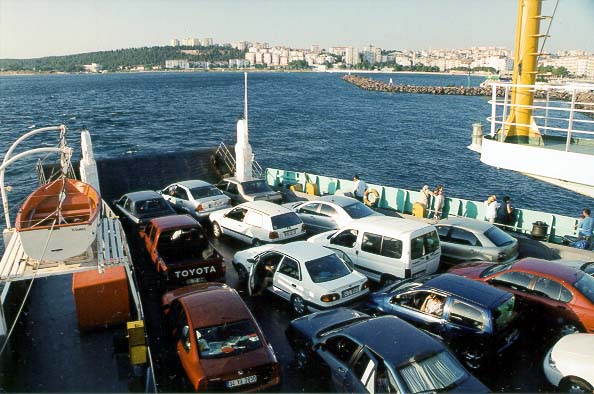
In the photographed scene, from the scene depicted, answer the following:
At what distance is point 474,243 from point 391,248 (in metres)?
2.61

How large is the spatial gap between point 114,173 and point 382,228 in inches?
524

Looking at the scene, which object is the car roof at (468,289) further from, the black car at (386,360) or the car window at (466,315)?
the black car at (386,360)

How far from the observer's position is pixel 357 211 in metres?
14.8

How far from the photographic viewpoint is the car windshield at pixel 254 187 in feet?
57.9

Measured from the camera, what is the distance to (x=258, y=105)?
96.6 meters

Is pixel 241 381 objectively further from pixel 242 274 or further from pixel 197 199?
pixel 197 199

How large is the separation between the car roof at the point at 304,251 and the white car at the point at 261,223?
2.73 metres

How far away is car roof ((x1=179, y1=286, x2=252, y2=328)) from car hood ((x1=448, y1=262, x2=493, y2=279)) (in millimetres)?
5175

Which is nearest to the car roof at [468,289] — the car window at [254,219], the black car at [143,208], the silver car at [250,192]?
the car window at [254,219]

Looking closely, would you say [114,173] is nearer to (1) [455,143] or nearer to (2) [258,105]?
(1) [455,143]

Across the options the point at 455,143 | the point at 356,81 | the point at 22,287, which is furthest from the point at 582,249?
the point at 356,81

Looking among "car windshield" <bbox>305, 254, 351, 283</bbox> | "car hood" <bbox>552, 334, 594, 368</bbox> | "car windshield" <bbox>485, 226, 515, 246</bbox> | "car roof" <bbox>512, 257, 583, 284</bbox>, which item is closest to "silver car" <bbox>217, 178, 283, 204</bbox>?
"car windshield" <bbox>305, 254, 351, 283</bbox>

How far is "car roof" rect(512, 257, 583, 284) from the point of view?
356 inches

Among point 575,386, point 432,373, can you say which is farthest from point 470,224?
point 432,373
